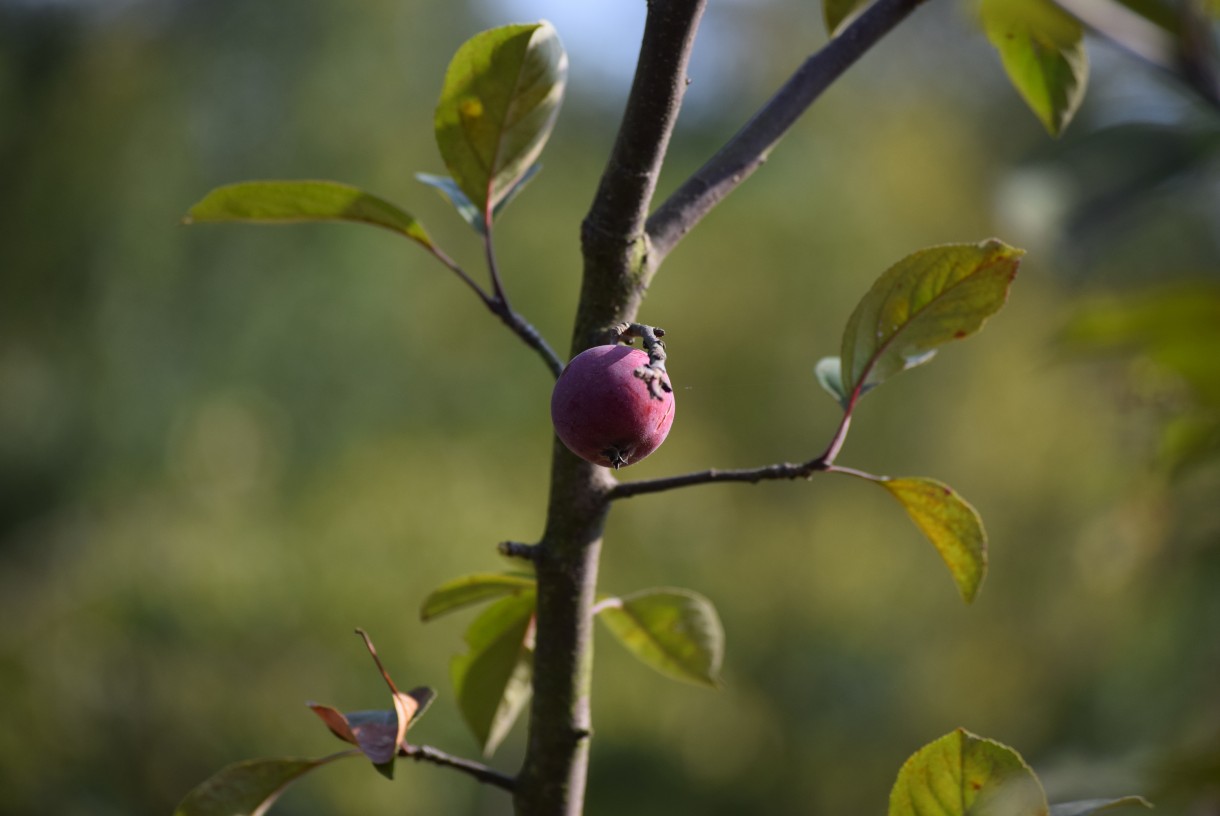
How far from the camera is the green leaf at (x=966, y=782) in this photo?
1.01ft

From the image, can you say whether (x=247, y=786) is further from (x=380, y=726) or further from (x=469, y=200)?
(x=469, y=200)

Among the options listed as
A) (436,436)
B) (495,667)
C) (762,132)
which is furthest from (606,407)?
(436,436)

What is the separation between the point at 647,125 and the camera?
1.05ft

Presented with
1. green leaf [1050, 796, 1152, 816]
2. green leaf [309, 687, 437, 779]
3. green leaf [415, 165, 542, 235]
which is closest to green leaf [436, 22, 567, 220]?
green leaf [415, 165, 542, 235]

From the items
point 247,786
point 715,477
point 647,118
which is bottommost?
point 247,786

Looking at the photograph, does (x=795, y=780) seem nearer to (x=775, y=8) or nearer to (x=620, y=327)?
(x=775, y=8)

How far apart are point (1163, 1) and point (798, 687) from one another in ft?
16.1

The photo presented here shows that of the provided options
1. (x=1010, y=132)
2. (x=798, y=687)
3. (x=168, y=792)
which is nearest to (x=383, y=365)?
(x=168, y=792)

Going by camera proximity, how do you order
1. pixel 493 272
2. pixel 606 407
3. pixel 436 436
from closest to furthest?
pixel 606 407 → pixel 493 272 → pixel 436 436

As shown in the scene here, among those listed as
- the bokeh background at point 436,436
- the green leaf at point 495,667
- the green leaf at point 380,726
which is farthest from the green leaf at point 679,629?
the bokeh background at point 436,436

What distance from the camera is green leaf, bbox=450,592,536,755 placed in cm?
49

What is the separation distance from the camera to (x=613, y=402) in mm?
301

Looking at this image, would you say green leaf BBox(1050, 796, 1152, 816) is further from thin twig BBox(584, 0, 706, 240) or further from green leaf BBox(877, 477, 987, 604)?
thin twig BBox(584, 0, 706, 240)

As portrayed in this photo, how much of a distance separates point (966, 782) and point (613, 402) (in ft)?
0.52
